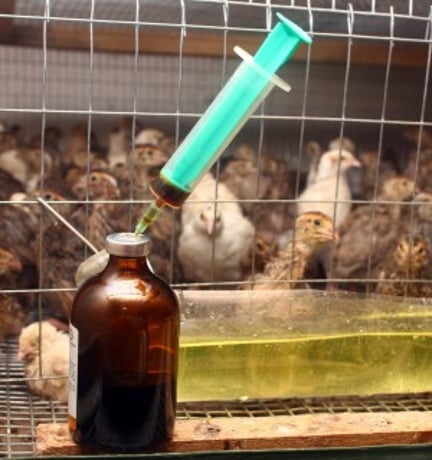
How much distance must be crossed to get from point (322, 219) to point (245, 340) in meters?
0.84

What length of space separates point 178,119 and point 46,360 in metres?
0.54

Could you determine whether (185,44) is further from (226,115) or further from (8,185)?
(226,115)

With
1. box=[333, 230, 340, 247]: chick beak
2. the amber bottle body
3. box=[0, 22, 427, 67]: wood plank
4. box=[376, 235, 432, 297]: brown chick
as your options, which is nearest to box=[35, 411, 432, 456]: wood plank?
the amber bottle body

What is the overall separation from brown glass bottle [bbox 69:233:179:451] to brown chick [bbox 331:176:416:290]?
1213mm

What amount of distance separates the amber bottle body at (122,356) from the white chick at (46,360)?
0.51m

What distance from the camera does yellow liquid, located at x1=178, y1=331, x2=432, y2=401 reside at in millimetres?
1443

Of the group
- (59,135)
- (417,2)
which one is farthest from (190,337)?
(59,135)

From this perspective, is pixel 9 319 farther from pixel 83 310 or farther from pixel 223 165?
pixel 223 165

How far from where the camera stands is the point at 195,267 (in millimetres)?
2406

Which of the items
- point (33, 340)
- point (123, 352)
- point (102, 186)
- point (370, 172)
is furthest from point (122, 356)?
point (370, 172)

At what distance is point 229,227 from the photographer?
2453mm

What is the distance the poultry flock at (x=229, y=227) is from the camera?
2.06 metres

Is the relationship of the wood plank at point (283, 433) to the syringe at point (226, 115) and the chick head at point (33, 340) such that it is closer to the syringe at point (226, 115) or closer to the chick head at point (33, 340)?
the syringe at point (226, 115)

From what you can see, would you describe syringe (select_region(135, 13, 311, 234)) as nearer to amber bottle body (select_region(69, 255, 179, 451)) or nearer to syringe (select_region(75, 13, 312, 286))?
syringe (select_region(75, 13, 312, 286))
